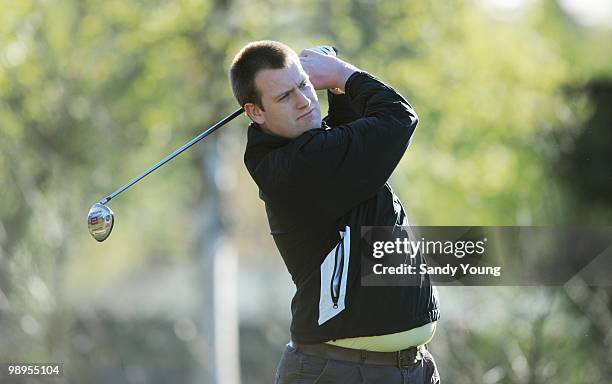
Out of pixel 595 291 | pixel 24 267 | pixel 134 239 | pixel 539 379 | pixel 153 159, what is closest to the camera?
pixel 539 379

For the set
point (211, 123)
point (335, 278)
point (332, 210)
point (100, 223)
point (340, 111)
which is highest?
point (211, 123)

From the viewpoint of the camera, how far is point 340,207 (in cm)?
353

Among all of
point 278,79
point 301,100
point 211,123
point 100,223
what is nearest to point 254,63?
point 278,79

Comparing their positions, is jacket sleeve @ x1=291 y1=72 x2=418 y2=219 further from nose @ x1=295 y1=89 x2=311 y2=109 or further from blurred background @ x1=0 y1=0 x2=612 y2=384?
blurred background @ x1=0 y1=0 x2=612 y2=384

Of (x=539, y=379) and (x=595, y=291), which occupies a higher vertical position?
(x=595, y=291)

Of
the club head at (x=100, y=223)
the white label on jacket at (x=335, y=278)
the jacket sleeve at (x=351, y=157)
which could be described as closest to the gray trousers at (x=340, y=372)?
the white label on jacket at (x=335, y=278)

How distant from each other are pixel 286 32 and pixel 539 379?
683cm

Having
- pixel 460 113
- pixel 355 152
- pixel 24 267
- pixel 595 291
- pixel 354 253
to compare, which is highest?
pixel 460 113

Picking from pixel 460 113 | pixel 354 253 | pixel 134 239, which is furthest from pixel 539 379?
pixel 134 239

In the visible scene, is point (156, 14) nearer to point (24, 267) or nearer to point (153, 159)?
point (153, 159)

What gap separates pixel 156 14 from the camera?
12.9m

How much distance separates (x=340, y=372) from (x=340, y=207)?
563 millimetres

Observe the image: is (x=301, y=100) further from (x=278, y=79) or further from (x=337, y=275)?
(x=337, y=275)

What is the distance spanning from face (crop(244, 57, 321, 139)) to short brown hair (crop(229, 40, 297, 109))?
0.8 inches
